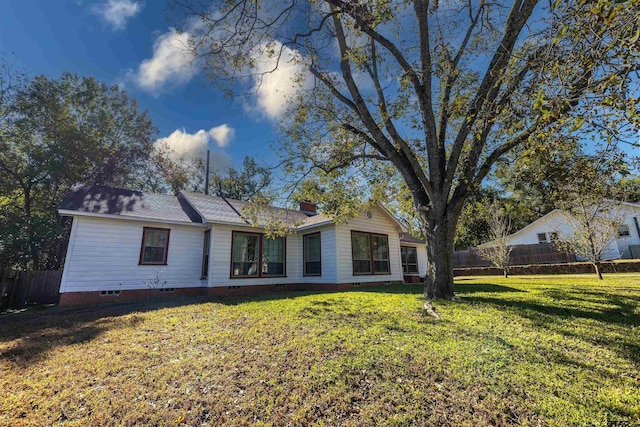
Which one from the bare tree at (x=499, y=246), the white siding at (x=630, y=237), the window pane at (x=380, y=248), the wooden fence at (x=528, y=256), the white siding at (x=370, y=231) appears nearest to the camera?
the white siding at (x=370, y=231)

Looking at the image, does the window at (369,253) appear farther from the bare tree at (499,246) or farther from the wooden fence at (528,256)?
the wooden fence at (528,256)

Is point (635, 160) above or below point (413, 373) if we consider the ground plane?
above

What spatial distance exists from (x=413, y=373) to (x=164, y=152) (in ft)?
88.2

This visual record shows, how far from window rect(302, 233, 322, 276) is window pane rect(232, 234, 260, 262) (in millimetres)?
2510

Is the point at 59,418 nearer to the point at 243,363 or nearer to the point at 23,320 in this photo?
the point at 243,363

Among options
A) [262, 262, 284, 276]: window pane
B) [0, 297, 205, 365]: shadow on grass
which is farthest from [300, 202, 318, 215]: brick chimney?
[0, 297, 205, 365]: shadow on grass

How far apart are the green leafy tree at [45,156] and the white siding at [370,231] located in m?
14.2

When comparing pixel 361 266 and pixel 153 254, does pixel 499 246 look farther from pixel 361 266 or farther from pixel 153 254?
pixel 153 254

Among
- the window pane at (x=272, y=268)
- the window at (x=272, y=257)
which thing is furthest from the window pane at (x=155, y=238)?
the window pane at (x=272, y=268)

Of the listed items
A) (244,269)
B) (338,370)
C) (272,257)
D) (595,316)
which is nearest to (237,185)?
(272,257)

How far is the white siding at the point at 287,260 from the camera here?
1202 cm

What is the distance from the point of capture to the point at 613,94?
9.00ft

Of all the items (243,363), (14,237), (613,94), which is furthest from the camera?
(14,237)

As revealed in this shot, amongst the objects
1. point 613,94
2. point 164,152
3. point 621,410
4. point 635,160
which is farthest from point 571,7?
point 164,152
